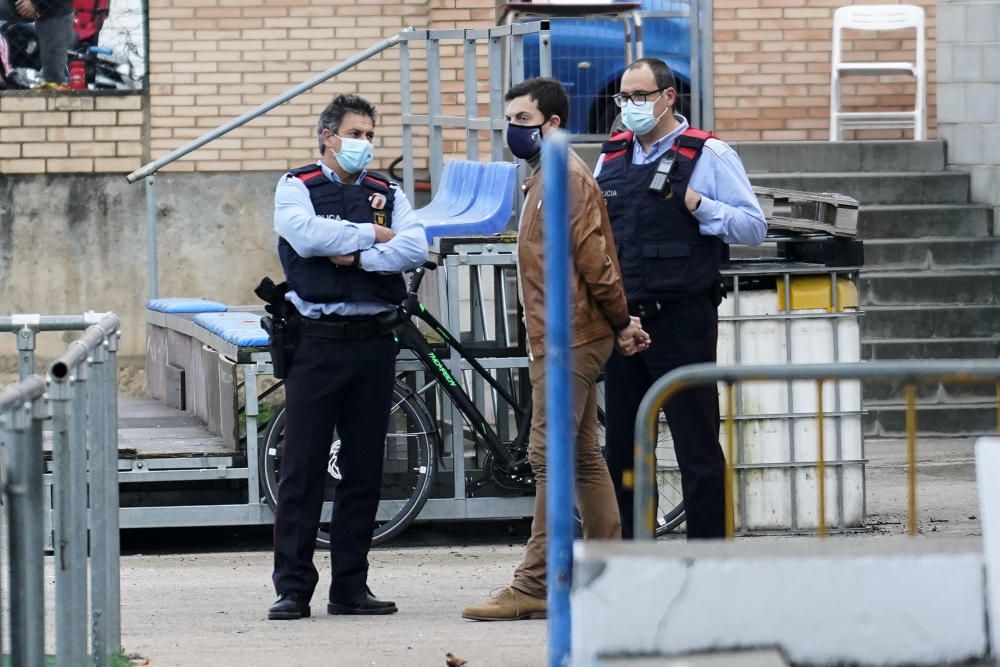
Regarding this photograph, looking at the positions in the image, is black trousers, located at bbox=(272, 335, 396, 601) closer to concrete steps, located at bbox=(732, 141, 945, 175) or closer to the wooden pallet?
the wooden pallet

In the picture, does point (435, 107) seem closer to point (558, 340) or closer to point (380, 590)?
point (380, 590)

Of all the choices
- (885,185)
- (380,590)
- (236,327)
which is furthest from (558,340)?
(885,185)

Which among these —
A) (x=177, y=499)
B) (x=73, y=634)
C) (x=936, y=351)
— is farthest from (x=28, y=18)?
(x=73, y=634)

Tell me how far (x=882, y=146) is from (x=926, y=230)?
767 mm

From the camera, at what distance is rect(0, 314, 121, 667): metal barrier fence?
3686 mm

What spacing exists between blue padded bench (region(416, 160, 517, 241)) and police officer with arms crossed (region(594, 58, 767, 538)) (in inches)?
65.6

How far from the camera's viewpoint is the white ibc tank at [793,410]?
745 centimetres

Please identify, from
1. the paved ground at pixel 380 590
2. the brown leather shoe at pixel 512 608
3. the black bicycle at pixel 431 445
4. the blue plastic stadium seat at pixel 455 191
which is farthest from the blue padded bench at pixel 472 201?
the brown leather shoe at pixel 512 608

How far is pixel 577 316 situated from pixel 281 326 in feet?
3.58

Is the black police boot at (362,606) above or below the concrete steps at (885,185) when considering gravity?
below

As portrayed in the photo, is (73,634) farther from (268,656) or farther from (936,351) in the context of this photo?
(936,351)

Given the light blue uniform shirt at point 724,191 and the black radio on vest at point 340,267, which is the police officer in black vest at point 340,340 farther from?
the light blue uniform shirt at point 724,191

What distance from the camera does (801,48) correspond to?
1238cm

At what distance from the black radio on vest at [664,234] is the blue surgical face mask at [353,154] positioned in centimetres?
91
